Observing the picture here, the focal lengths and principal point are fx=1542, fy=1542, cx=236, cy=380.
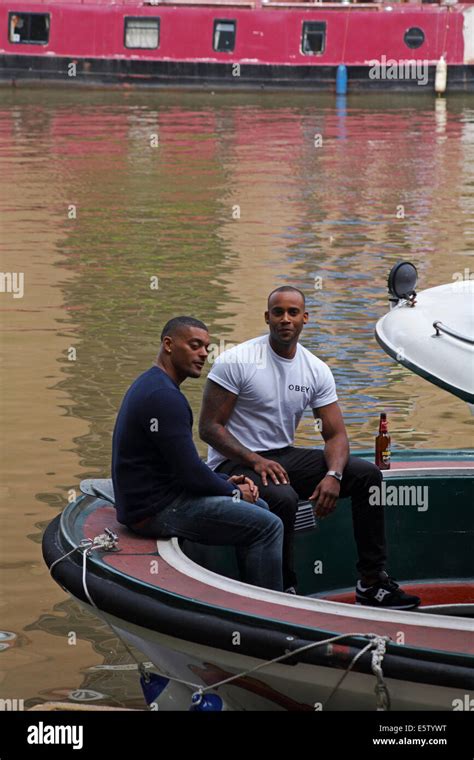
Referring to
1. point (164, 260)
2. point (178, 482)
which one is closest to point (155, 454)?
point (178, 482)

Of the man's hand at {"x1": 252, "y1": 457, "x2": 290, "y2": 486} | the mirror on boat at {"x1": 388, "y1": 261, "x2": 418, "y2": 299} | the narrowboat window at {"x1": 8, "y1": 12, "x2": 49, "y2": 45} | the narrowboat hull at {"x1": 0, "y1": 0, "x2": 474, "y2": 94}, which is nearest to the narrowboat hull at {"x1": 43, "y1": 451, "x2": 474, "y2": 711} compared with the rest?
the man's hand at {"x1": 252, "y1": 457, "x2": 290, "y2": 486}

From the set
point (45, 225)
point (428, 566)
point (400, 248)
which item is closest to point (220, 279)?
point (400, 248)

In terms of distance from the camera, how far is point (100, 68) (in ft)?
135

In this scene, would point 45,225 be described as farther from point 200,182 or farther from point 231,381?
point 231,381

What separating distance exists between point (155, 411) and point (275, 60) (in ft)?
116

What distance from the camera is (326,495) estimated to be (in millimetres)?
6859

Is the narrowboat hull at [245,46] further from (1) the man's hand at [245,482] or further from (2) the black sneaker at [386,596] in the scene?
(1) the man's hand at [245,482]

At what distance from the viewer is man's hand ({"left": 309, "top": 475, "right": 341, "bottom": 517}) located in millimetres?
6859

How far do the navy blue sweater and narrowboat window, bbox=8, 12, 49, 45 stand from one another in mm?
36133

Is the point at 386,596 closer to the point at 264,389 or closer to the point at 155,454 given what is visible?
the point at 264,389

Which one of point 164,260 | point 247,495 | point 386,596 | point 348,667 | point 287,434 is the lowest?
point 164,260

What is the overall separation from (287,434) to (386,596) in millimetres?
864

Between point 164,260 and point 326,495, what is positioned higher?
point 326,495

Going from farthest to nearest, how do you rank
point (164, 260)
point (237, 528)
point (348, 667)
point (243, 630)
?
point (164, 260), point (237, 528), point (243, 630), point (348, 667)
